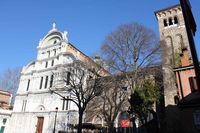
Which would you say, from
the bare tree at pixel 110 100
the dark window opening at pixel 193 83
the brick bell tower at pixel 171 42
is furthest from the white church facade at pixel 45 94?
the dark window opening at pixel 193 83

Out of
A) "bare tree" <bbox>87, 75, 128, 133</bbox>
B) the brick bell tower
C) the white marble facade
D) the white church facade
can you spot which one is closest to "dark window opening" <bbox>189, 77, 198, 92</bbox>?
the brick bell tower

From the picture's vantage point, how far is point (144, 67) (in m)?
24.2

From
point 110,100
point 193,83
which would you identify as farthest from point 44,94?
point 193,83

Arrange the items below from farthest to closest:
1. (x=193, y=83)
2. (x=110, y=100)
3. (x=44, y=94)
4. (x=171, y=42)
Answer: (x=44, y=94) < (x=171, y=42) < (x=110, y=100) < (x=193, y=83)

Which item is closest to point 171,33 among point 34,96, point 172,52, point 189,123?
point 172,52

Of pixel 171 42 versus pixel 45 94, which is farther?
pixel 45 94

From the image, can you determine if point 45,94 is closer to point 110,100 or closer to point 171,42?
point 110,100

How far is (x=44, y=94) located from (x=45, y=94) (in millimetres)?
255

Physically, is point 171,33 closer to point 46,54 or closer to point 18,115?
point 46,54

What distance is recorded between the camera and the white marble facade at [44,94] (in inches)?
1324

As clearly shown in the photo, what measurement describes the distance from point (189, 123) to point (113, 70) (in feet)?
34.4

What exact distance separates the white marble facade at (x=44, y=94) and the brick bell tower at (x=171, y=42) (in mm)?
15023

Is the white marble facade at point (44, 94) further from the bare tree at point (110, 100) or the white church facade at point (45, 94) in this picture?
the bare tree at point (110, 100)

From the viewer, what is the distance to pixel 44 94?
37062 millimetres
